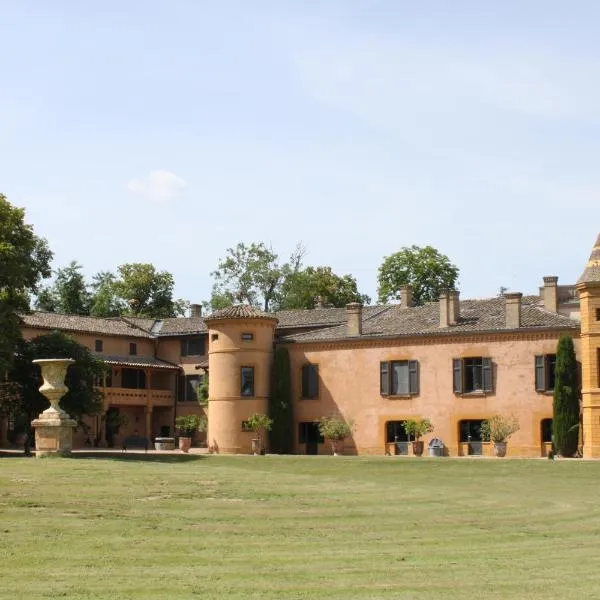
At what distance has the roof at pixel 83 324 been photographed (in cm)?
6256

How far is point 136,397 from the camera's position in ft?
215

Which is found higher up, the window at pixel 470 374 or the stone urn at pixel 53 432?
the window at pixel 470 374

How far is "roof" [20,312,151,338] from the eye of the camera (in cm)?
6256

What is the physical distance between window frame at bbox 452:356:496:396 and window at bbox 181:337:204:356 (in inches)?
800

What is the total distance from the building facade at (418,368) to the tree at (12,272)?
37.8 ft

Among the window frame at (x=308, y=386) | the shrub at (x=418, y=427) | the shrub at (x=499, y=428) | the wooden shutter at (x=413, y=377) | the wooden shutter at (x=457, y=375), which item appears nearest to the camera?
the shrub at (x=499, y=428)

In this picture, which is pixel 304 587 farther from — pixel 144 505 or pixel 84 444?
pixel 84 444

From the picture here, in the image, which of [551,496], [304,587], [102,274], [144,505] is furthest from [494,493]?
[102,274]

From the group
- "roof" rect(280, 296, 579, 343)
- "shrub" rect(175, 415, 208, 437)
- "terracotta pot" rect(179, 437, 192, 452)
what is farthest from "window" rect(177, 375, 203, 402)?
"roof" rect(280, 296, 579, 343)

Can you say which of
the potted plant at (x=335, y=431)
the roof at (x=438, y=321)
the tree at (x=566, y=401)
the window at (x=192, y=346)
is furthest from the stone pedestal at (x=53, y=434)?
the window at (x=192, y=346)

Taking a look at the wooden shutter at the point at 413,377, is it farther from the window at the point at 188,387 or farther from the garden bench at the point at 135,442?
the window at the point at 188,387

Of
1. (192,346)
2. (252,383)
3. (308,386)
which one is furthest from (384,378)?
(192,346)

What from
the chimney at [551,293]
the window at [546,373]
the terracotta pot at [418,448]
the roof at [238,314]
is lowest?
the terracotta pot at [418,448]

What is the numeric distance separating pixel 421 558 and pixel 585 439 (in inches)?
1214
